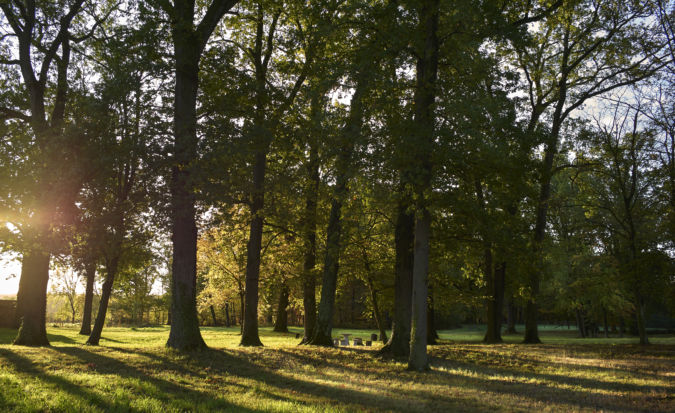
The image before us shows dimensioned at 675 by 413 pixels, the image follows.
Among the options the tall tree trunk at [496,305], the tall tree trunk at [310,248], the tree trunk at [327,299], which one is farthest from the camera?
the tall tree trunk at [496,305]

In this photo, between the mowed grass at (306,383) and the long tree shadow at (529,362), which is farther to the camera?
the long tree shadow at (529,362)

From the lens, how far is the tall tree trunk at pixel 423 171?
466 inches

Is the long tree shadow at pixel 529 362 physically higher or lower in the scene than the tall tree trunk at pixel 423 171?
lower

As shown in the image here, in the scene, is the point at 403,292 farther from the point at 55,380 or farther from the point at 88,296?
the point at 88,296

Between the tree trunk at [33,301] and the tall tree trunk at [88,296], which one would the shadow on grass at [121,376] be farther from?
the tall tree trunk at [88,296]

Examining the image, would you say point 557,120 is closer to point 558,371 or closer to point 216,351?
point 558,371

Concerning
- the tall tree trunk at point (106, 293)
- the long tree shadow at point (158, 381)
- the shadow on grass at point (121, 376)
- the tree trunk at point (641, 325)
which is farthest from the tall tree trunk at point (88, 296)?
the tree trunk at point (641, 325)

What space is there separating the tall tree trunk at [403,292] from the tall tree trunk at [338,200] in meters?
2.38

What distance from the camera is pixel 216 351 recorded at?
46.2 feet

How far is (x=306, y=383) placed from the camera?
32.2 ft

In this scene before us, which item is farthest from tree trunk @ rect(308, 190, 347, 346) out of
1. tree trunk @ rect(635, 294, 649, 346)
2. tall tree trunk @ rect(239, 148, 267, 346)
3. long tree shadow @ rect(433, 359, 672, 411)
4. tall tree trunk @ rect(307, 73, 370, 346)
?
tree trunk @ rect(635, 294, 649, 346)

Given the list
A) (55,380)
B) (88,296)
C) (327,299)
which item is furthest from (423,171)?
(88,296)

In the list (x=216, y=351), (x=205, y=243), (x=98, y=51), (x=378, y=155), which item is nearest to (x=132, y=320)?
(x=205, y=243)

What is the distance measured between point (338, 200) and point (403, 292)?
3.76m
